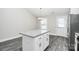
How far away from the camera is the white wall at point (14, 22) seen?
1.42m

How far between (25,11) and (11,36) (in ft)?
2.05

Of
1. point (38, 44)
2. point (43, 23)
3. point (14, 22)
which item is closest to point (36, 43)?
point (38, 44)

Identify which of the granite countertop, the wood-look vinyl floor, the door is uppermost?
the door

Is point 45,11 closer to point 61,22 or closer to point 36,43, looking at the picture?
point 61,22

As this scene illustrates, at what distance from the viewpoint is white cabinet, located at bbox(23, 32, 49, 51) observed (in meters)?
1.46

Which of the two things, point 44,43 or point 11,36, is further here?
point 44,43

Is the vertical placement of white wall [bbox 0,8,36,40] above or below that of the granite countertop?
above

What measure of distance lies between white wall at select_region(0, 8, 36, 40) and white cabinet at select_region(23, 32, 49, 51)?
244 mm

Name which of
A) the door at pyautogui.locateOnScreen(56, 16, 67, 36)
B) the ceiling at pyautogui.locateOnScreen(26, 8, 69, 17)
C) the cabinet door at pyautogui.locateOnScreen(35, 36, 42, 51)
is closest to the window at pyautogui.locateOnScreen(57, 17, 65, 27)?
the door at pyautogui.locateOnScreen(56, 16, 67, 36)

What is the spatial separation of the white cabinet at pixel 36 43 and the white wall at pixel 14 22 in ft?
0.80

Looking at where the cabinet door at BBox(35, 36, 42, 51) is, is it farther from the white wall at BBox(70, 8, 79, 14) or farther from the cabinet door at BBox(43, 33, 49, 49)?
the white wall at BBox(70, 8, 79, 14)

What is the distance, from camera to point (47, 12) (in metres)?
1.51
